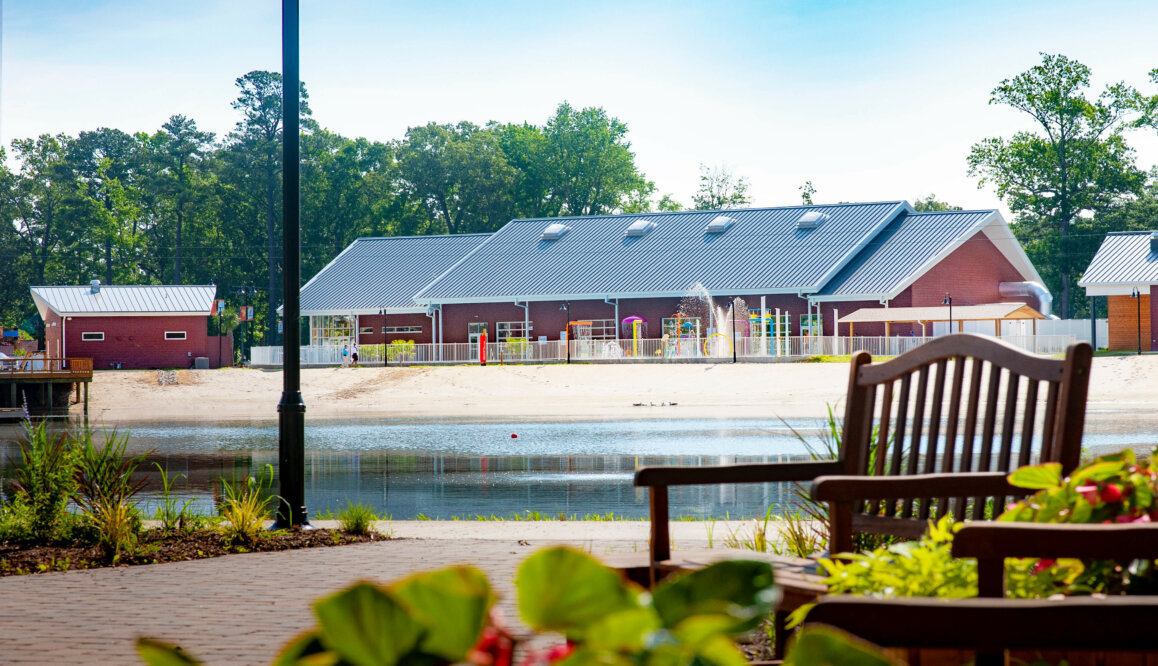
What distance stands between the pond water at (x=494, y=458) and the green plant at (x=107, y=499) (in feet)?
11.2

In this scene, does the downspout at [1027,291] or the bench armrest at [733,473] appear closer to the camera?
the bench armrest at [733,473]

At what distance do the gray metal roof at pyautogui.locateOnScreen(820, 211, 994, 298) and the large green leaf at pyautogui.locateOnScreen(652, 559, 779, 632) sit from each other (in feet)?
134

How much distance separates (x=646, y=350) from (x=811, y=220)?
10951 millimetres

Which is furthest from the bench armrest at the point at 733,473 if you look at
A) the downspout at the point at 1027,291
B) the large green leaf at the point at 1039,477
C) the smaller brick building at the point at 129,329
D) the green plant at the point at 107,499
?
the smaller brick building at the point at 129,329

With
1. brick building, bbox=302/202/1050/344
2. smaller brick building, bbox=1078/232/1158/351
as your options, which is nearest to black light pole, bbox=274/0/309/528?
brick building, bbox=302/202/1050/344

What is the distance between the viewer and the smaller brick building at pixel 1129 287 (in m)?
41.0

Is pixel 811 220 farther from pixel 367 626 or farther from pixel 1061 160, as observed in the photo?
pixel 367 626

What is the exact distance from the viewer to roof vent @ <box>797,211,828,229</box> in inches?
1829

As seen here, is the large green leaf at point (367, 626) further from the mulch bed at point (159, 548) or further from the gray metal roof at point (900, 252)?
the gray metal roof at point (900, 252)

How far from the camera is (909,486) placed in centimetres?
281

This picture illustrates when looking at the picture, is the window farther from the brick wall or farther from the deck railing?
the brick wall

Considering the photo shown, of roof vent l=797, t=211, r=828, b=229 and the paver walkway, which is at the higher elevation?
roof vent l=797, t=211, r=828, b=229

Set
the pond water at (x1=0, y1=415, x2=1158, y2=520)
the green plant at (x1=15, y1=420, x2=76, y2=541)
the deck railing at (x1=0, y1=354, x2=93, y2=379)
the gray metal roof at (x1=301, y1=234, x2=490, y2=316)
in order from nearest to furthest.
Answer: the green plant at (x1=15, y1=420, x2=76, y2=541) < the pond water at (x1=0, y1=415, x2=1158, y2=520) < the deck railing at (x1=0, y1=354, x2=93, y2=379) < the gray metal roof at (x1=301, y1=234, x2=490, y2=316)

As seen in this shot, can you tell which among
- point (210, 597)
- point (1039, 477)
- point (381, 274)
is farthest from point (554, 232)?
point (1039, 477)
